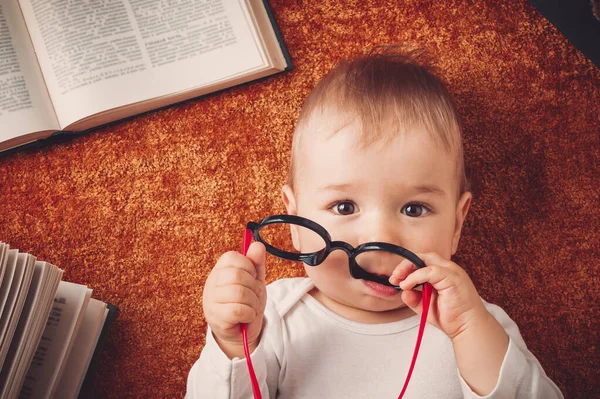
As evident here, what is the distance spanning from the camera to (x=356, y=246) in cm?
72

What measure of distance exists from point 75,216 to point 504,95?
90cm

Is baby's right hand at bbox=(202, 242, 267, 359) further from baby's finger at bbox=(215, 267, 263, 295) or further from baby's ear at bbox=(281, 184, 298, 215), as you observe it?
baby's ear at bbox=(281, 184, 298, 215)

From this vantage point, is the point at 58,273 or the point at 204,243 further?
the point at 204,243

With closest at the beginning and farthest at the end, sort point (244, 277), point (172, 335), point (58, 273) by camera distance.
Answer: point (244, 277) → point (58, 273) → point (172, 335)

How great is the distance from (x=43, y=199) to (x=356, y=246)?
2.26 ft

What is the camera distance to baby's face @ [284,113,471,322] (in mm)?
717

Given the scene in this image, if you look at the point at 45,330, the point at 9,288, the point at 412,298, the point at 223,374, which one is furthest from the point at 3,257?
the point at 412,298

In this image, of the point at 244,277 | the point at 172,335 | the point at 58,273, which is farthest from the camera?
the point at 172,335

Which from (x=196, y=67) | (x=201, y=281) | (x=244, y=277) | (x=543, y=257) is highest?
(x=196, y=67)

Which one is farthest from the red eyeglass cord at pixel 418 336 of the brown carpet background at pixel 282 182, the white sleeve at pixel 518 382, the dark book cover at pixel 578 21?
the dark book cover at pixel 578 21

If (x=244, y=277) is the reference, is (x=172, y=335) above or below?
below

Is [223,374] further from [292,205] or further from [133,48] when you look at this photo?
[133,48]

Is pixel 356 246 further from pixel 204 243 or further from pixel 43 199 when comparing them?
pixel 43 199

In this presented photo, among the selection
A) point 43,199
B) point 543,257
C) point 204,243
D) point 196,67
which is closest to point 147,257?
point 204,243
